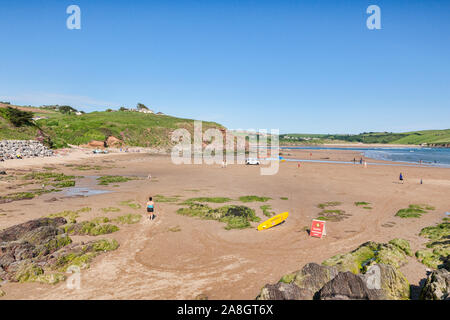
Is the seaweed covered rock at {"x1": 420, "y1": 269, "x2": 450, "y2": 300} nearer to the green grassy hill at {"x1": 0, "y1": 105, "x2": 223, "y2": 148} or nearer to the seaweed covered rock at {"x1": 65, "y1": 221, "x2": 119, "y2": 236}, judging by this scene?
the seaweed covered rock at {"x1": 65, "y1": 221, "x2": 119, "y2": 236}

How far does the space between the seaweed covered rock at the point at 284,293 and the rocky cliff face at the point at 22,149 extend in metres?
56.2

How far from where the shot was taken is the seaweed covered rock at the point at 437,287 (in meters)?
8.07

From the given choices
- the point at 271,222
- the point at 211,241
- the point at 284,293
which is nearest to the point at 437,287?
the point at 284,293

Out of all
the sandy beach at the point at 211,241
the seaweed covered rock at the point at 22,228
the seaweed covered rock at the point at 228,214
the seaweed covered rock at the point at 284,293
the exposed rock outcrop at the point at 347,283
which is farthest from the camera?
the seaweed covered rock at the point at 228,214

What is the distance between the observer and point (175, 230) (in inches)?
663

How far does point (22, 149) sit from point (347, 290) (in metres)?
63.3

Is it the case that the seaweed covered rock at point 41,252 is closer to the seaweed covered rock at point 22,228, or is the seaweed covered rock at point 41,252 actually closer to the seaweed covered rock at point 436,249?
the seaweed covered rock at point 22,228

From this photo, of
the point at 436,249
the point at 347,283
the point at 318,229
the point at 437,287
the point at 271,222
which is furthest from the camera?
the point at 271,222

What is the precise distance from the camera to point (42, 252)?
41.0 ft

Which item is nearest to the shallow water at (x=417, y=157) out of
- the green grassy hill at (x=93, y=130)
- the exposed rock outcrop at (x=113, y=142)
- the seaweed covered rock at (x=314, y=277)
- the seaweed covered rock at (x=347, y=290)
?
the seaweed covered rock at (x=314, y=277)

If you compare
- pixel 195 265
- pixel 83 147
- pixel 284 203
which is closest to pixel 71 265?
pixel 195 265

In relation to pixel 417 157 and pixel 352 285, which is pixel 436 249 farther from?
pixel 417 157
